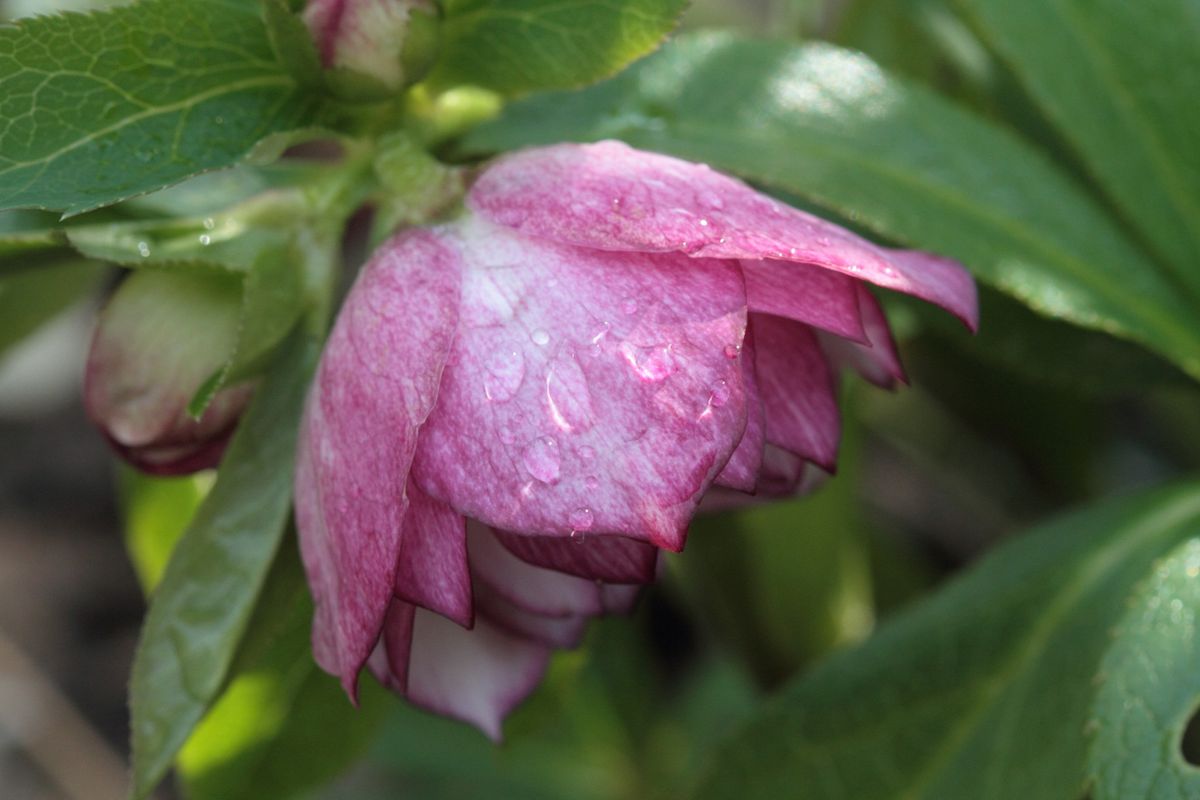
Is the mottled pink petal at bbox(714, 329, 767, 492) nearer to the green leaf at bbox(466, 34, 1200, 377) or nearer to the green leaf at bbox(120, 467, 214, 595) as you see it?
the green leaf at bbox(466, 34, 1200, 377)

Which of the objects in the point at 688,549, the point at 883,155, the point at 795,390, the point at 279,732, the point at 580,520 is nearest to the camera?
the point at 580,520

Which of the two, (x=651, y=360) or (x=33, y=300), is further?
(x=33, y=300)

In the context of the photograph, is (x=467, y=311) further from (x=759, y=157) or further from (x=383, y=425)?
(x=759, y=157)

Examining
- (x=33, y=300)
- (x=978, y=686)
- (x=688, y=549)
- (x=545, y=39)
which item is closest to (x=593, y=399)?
(x=545, y=39)

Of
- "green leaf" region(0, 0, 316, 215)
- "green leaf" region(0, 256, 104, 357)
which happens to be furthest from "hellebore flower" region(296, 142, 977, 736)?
"green leaf" region(0, 256, 104, 357)

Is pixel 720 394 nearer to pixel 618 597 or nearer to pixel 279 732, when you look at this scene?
pixel 618 597

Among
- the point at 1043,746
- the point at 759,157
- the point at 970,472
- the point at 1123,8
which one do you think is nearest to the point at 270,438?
the point at 759,157
